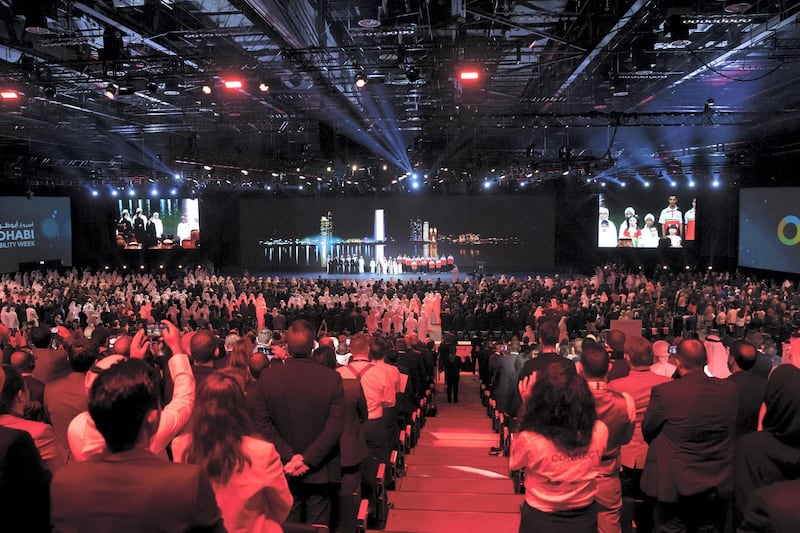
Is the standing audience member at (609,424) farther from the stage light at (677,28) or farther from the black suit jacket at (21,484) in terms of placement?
the stage light at (677,28)

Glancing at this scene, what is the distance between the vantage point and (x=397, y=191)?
2902 centimetres

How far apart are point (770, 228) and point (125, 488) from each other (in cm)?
2329

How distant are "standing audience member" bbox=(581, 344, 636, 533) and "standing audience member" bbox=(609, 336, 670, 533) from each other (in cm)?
62

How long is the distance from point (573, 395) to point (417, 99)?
1417 centimetres

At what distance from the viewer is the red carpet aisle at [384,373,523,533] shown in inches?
174

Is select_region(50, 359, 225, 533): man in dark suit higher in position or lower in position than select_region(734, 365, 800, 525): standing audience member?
higher

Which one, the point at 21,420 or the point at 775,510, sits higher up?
the point at 775,510

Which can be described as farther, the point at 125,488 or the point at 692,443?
the point at 692,443

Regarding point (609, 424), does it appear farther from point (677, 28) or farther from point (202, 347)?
point (677, 28)

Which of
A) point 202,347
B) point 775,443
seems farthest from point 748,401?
point 202,347

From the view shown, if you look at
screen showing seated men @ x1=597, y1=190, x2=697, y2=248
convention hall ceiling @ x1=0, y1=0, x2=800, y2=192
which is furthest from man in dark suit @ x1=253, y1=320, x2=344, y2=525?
screen showing seated men @ x1=597, y1=190, x2=697, y2=248

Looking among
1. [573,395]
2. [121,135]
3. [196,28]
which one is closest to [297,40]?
[196,28]

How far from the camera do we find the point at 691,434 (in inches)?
129

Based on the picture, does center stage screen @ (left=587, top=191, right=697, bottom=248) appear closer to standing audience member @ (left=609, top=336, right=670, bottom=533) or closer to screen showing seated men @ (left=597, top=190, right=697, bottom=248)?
screen showing seated men @ (left=597, top=190, right=697, bottom=248)
